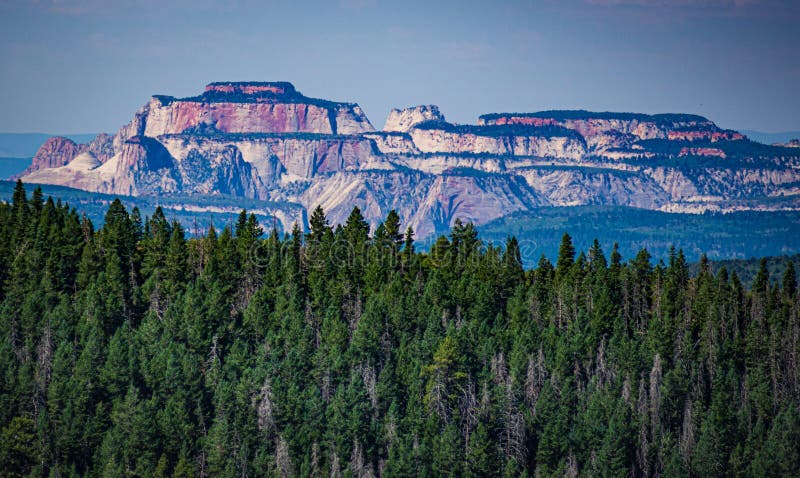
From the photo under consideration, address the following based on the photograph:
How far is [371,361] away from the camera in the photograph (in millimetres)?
138250

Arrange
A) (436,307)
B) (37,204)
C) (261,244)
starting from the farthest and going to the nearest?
(37,204) → (261,244) → (436,307)

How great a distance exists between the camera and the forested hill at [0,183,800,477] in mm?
127688

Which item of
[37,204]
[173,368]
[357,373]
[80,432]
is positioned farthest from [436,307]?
[37,204]

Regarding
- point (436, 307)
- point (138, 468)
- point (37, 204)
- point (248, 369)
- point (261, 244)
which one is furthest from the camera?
point (37, 204)

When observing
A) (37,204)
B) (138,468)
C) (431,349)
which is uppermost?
(37,204)

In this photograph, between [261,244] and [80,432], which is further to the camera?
[261,244]

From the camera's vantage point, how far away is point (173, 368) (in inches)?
5236

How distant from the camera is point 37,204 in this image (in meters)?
173

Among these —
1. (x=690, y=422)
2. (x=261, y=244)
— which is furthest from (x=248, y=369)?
(x=690, y=422)

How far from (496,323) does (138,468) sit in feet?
131

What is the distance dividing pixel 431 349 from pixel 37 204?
6025cm

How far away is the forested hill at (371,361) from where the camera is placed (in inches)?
5027

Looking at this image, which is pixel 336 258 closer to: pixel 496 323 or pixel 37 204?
pixel 496 323

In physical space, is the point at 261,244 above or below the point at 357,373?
above
